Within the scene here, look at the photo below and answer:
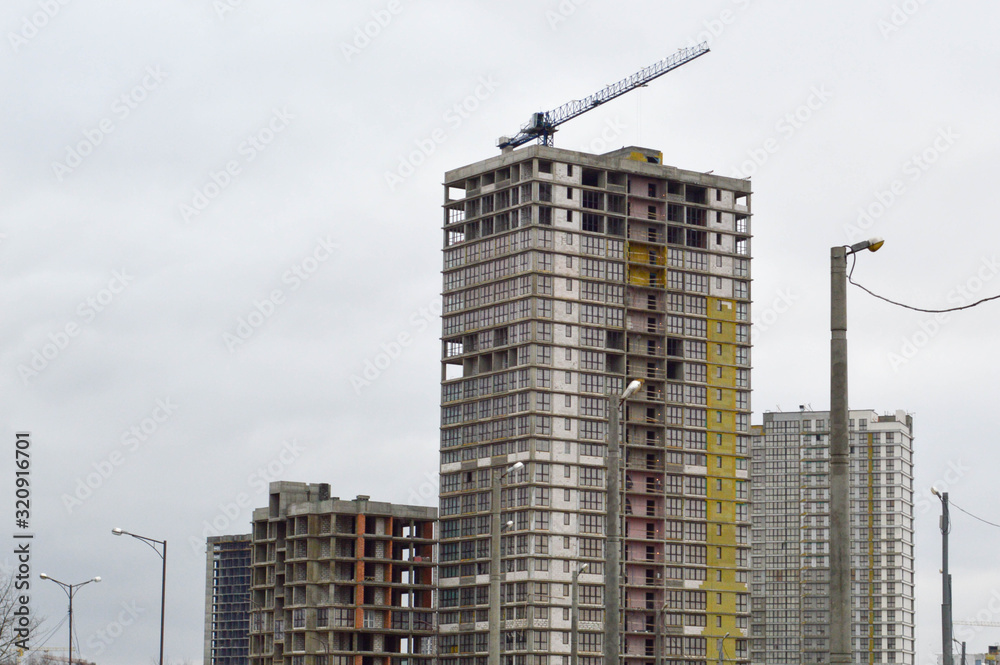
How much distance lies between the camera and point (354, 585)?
170500 mm

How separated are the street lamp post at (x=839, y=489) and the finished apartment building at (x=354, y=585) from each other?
146241mm

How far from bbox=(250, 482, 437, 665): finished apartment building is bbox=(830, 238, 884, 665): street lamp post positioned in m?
146

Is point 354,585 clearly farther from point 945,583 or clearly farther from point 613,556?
point 613,556

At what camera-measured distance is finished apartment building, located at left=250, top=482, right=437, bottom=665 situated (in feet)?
555

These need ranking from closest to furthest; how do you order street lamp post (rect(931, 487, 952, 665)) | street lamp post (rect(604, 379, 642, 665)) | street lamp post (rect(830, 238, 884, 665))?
street lamp post (rect(830, 238, 884, 665)) → street lamp post (rect(604, 379, 642, 665)) → street lamp post (rect(931, 487, 952, 665))

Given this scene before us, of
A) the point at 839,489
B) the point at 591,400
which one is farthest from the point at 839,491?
the point at 591,400

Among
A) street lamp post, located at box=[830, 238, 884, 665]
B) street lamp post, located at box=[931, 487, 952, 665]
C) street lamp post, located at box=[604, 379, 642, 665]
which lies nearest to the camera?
street lamp post, located at box=[830, 238, 884, 665]

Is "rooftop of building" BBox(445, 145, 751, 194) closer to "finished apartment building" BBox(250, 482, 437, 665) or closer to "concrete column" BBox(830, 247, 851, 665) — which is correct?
"finished apartment building" BBox(250, 482, 437, 665)

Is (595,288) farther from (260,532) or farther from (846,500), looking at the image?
(846,500)

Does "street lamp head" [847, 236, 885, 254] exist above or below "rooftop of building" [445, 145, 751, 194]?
below

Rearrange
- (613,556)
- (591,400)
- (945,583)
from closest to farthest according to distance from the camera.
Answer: (613,556)
(945,583)
(591,400)

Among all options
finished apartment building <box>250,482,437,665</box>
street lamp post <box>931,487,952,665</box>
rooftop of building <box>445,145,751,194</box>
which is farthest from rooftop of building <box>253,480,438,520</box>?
street lamp post <box>931,487,952,665</box>

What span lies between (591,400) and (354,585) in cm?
3183

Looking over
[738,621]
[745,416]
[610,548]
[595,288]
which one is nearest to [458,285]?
[595,288]
